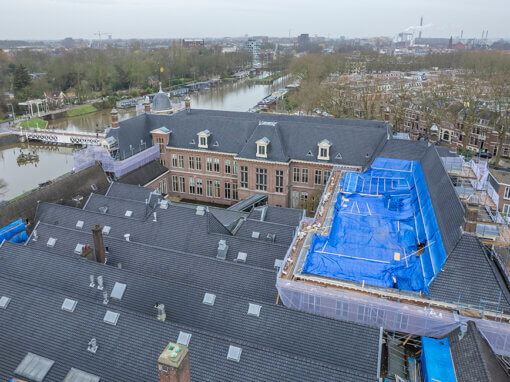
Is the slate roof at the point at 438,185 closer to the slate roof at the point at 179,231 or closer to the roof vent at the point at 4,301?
the slate roof at the point at 179,231

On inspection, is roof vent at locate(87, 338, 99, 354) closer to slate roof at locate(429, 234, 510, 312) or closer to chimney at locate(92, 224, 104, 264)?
chimney at locate(92, 224, 104, 264)

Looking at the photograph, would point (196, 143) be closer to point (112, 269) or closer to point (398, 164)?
point (398, 164)

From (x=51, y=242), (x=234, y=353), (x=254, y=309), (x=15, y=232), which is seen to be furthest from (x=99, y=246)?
(x=234, y=353)

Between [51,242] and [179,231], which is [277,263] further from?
[51,242]

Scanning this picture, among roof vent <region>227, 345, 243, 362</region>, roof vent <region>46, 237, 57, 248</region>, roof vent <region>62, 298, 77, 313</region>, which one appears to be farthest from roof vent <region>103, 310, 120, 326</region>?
roof vent <region>46, 237, 57, 248</region>

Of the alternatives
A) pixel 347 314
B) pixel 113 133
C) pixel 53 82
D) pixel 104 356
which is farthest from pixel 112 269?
pixel 53 82

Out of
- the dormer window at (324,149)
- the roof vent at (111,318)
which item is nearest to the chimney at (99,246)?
the roof vent at (111,318)
